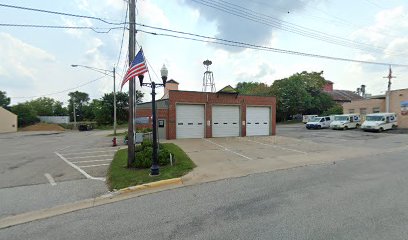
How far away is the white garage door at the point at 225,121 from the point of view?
22391 millimetres

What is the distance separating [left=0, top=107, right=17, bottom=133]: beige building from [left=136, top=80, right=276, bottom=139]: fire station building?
42920 millimetres

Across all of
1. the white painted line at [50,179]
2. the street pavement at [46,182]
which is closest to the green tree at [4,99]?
the street pavement at [46,182]

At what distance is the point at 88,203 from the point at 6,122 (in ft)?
190

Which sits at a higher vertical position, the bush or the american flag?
the american flag

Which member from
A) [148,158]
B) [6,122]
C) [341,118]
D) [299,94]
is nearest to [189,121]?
[148,158]

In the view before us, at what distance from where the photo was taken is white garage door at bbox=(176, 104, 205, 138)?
21031 mm

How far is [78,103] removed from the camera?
105125 mm

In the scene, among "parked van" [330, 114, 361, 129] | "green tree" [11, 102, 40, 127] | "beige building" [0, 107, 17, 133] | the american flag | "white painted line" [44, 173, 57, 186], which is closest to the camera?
"white painted line" [44, 173, 57, 186]

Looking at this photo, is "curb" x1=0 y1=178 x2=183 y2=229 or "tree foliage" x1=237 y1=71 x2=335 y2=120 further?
"tree foliage" x1=237 y1=71 x2=335 y2=120

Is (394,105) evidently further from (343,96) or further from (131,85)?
(131,85)

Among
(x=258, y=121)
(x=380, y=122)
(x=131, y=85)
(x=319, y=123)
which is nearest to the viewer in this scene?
(x=131, y=85)

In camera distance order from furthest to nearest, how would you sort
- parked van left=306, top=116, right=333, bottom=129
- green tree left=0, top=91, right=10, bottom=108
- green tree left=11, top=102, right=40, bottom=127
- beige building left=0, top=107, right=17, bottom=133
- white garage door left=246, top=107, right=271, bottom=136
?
green tree left=0, top=91, right=10, bottom=108 < green tree left=11, top=102, right=40, bottom=127 < beige building left=0, top=107, right=17, bottom=133 < parked van left=306, top=116, right=333, bottom=129 < white garage door left=246, top=107, right=271, bottom=136

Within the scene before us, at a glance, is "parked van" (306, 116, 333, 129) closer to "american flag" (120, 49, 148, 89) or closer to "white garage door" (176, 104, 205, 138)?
"white garage door" (176, 104, 205, 138)

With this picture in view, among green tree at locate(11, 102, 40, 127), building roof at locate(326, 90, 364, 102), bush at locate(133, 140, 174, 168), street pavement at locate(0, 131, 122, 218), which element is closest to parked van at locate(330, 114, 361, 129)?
bush at locate(133, 140, 174, 168)
